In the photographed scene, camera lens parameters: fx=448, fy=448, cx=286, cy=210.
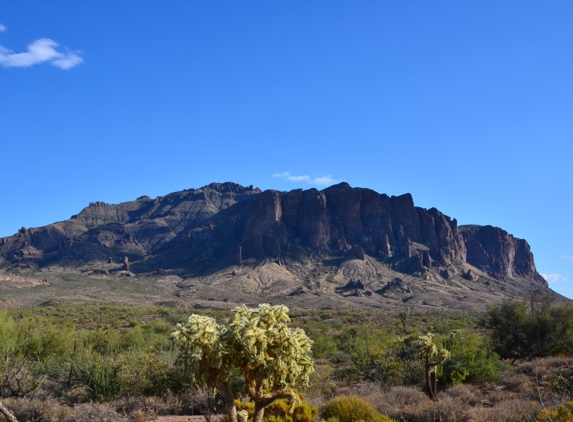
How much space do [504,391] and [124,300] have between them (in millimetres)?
69856

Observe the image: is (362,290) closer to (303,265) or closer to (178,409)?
(303,265)

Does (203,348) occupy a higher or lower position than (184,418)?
higher

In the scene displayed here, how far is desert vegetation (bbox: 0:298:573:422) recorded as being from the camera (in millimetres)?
6930

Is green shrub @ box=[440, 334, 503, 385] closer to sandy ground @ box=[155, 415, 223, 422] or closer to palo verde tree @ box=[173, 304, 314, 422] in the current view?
sandy ground @ box=[155, 415, 223, 422]

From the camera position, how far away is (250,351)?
665cm

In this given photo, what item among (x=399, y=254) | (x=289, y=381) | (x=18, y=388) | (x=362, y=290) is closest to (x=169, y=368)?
(x=18, y=388)

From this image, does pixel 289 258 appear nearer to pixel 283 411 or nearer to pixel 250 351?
pixel 283 411

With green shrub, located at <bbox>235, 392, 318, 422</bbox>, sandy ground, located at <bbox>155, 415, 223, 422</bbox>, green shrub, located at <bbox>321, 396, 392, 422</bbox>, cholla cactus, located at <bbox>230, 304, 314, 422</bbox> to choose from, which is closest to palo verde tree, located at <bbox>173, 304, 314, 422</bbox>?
cholla cactus, located at <bbox>230, 304, 314, 422</bbox>

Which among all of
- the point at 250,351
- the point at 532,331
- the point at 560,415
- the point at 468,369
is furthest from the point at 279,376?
the point at 532,331

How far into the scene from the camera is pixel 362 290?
91.6m

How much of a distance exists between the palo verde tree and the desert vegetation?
0.05 feet

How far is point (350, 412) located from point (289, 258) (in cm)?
10046

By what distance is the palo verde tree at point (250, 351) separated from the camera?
6.66 meters

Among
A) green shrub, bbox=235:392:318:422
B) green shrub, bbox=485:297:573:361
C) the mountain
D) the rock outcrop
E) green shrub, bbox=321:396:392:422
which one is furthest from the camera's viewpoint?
the rock outcrop
